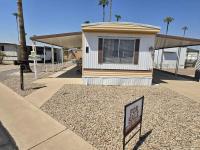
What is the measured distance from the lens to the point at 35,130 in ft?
12.5

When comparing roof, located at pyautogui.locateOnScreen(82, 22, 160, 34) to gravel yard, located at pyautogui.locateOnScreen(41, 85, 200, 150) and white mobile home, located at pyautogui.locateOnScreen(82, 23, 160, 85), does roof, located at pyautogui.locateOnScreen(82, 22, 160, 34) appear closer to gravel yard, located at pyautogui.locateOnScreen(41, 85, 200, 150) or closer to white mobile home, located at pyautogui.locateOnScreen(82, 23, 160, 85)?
white mobile home, located at pyautogui.locateOnScreen(82, 23, 160, 85)

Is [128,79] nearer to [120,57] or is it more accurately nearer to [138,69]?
[138,69]

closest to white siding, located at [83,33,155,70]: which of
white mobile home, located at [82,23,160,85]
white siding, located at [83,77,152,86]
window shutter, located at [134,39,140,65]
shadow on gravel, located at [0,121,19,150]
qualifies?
white mobile home, located at [82,23,160,85]

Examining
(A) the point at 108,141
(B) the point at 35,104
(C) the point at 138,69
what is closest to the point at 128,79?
(C) the point at 138,69

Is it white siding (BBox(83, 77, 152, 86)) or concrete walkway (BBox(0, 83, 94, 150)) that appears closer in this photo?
concrete walkway (BBox(0, 83, 94, 150))

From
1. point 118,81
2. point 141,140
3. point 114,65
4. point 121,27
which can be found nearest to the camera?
point 141,140

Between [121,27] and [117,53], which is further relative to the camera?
[117,53]

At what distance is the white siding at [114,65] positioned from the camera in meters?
8.65

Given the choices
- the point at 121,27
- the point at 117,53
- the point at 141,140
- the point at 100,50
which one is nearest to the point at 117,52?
the point at 117,53

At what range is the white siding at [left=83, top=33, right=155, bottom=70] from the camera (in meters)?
8.65

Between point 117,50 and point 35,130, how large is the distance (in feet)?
20.8

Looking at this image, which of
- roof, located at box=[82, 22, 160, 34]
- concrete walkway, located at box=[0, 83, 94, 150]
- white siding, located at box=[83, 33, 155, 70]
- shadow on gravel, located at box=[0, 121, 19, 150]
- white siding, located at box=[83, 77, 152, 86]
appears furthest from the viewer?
white siding, located at box=[83, 77, 152, 86]

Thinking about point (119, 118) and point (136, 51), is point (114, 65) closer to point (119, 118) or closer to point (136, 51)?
point (136, 51)

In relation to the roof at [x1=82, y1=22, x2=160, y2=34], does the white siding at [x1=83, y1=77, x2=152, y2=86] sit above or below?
below
